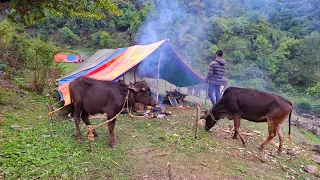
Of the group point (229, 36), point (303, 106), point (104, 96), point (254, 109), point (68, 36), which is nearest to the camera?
point (104, 96)

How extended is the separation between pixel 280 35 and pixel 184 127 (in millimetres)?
34994

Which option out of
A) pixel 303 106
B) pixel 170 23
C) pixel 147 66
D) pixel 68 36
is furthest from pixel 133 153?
pixel 68 36

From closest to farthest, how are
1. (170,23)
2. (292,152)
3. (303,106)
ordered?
(292,152) < (303,106) < (170,23)

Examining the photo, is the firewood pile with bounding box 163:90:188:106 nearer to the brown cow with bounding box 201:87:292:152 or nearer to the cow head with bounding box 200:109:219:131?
the cow head with bounding box 200:109:219:131

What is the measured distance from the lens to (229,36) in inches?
1356

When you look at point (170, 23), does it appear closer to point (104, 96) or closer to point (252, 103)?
point (252, 103)

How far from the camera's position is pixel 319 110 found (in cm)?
1916

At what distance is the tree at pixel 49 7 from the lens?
387cm

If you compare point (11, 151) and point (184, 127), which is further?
point (184, 127)

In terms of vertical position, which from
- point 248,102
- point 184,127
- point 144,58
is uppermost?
point 144,58

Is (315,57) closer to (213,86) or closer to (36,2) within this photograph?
(213,86)

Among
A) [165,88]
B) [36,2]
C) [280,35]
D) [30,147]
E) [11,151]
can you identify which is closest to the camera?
[36,2]

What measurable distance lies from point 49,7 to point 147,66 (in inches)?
221

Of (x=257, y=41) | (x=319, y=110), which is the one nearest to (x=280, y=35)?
(x=257, y=41)
